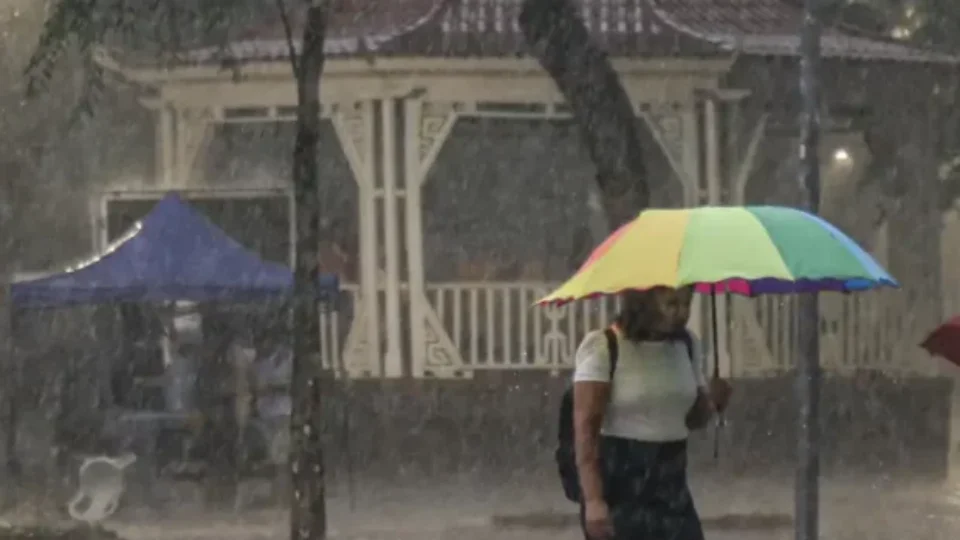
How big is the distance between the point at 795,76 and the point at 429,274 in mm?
4333

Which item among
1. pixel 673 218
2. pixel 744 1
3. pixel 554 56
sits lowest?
pixel 673 218

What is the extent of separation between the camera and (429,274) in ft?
57.3

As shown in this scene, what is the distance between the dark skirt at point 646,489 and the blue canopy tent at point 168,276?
6.86 metres

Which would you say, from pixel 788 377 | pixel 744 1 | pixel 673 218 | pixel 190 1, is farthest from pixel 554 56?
pixel 744 1

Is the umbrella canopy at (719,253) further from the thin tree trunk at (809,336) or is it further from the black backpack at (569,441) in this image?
the thin tree trunk at (809,336)

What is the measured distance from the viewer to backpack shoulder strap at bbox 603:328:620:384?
565cm

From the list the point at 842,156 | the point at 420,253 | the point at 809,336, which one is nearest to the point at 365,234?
the point at 420,253

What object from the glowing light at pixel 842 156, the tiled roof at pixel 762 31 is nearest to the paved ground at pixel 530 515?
the tiled roof at pixel 762 31

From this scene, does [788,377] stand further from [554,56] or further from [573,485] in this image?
[573,485]

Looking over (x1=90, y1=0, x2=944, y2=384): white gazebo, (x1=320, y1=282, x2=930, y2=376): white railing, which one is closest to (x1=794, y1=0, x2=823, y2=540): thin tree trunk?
(x1=320, y1=282, x2=930, y2=376): white railing

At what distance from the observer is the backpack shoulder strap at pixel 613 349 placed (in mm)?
5648

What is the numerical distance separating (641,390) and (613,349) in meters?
0.17

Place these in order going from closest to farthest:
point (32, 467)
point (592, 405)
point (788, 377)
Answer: point (592, 405) → point (32, 467) → point (788, 377)

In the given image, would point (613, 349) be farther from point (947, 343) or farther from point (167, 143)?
point (167, 143)
